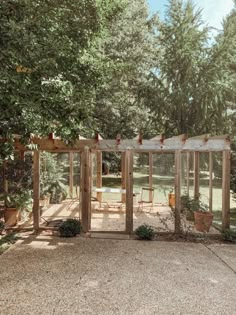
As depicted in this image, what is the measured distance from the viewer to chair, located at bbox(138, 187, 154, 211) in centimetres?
1106

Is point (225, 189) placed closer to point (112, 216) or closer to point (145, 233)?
point (145, 233)

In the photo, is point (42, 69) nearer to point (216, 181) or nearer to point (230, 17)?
point (216, 181)

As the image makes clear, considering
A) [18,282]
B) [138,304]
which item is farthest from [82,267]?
[138,304]

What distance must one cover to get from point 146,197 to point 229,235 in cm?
447

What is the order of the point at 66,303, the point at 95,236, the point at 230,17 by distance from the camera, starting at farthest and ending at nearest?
the point at 230,17 < the point at 95,236 < the point at 66,303

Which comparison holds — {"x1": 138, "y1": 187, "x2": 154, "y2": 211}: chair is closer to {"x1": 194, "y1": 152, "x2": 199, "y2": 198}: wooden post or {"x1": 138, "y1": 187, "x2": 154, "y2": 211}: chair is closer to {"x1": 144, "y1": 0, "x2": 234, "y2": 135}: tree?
{"x1": 194, "y1": 152, "x2": 199, "y2": 198}: wooden post

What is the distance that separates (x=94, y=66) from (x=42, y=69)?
2.35 m

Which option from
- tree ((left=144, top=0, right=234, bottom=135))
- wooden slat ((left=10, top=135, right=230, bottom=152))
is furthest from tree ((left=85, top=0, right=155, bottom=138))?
wooden slat ((left=10, top=135, right=230, bottom=152))

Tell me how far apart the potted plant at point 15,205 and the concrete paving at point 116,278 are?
146cm

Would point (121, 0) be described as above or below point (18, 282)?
above

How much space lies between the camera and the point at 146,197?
1154 cm

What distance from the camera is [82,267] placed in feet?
18.0

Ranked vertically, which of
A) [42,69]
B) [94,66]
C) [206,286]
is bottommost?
[206,286]

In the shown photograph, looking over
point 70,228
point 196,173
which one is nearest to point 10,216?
point 70,228
